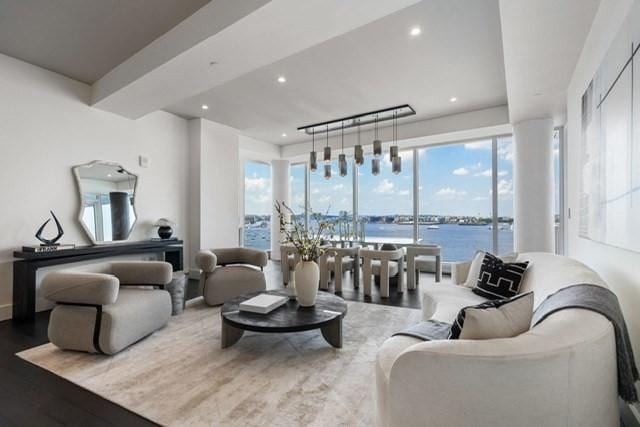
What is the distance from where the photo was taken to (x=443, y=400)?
1.04 metres

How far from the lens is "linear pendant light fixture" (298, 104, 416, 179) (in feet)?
14.8

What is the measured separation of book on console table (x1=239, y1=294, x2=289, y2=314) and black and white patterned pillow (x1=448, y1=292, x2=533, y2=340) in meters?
1.66

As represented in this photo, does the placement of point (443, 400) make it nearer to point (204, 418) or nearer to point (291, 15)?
point (204, 418)

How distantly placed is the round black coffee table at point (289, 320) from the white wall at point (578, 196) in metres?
1.84

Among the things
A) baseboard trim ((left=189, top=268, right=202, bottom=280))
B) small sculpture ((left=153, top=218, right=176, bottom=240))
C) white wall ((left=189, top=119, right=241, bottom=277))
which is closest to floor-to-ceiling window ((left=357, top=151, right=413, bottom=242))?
white wall ((left=189, top=119, right=241, bottom=277))

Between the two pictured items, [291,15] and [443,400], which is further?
[291,15]

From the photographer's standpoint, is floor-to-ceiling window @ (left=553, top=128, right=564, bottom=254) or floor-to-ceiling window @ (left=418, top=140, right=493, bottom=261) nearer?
floor-to-ceiling window @ (left=553, top=128, right=564, bottom=254)

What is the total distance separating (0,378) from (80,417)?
3.22 ft

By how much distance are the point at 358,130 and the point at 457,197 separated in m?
2.50

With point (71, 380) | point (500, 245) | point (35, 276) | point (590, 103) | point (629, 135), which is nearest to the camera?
point (629, 135)

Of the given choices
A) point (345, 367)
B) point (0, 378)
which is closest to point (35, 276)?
point (0, 378)

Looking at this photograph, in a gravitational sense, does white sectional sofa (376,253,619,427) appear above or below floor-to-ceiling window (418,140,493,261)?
below

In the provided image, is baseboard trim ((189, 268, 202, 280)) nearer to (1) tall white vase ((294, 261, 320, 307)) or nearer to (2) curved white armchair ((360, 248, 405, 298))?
(2) curved white armchair ((360, 248, 405, 298))

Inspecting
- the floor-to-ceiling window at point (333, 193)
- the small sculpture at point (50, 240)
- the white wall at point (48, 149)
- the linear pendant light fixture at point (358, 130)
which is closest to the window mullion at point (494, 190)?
the linear pendant light fixture at point (358, 130)
